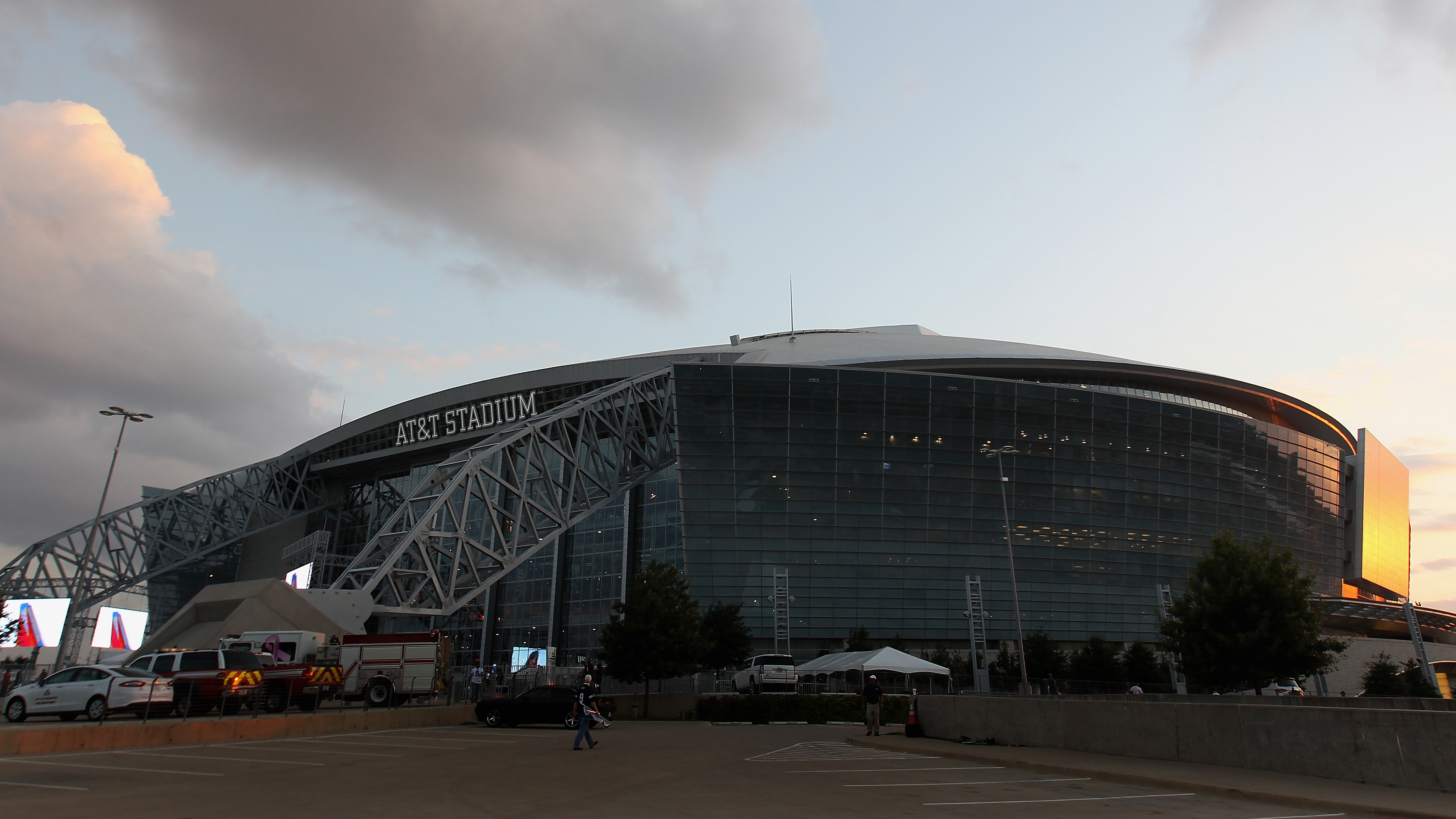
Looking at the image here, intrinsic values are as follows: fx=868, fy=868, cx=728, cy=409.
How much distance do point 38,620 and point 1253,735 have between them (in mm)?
79651

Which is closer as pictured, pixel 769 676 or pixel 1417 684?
pixel 769 676

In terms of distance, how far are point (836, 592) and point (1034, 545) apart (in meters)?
14.2

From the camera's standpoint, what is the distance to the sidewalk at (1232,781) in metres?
10.9

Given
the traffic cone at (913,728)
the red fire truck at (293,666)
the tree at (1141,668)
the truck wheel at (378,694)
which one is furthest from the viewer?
the tree at (1141,668)

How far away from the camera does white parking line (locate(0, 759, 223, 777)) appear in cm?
1471

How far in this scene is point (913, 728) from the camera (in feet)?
83.1

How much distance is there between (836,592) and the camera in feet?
182

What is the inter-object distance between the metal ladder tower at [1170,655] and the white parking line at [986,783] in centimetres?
2453

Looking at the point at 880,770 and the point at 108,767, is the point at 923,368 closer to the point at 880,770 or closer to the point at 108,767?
the point at 880,770

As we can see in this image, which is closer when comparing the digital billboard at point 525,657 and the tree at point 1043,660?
the tree at point 1043,660

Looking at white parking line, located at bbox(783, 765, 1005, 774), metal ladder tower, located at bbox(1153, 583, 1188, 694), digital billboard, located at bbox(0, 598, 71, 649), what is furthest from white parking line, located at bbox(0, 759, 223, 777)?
digital billboard, located at bbox(0, 598, 71, 649)

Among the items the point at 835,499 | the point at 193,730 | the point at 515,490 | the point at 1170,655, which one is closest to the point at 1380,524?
the point at 1170,655

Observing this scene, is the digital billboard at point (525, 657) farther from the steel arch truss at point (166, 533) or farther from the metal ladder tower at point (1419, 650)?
the metal ladder tower at point (1419, 650)

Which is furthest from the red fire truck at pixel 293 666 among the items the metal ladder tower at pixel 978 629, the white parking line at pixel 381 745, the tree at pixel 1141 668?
the tree at pixel 1141 668
